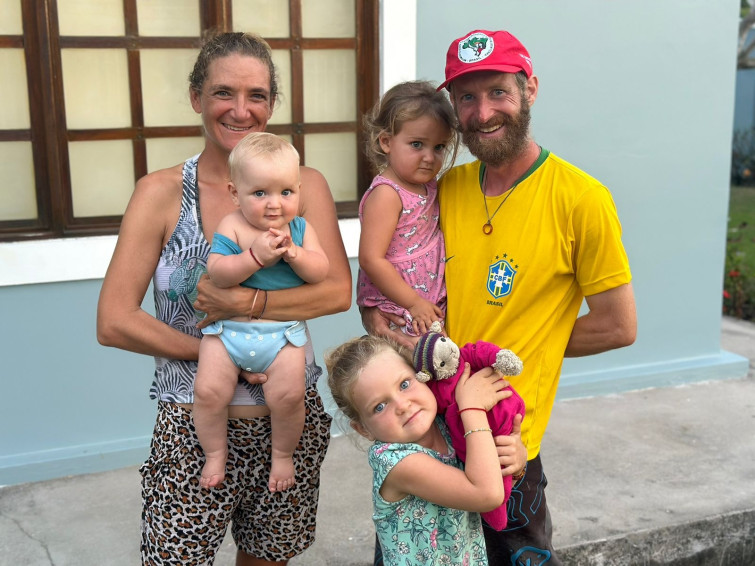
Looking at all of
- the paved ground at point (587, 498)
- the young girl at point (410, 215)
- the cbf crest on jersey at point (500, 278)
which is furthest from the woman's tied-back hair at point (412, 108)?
the paved ground at point (587, 498)

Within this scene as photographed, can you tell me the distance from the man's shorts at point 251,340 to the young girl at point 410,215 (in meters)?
0.41

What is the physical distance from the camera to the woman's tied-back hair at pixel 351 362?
218cm

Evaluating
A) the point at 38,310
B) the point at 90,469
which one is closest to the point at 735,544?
the point at 90,469

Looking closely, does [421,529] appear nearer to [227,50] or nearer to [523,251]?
[523,251]

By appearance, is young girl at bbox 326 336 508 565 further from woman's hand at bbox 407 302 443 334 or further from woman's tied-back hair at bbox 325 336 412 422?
woman's hand at bbox 407 302 443 334

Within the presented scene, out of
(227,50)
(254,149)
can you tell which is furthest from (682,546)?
(227,50)

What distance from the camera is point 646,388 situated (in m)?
5.46

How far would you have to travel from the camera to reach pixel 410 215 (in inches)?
102

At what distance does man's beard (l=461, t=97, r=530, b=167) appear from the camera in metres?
2.40

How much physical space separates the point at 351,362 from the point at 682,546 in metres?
2.34

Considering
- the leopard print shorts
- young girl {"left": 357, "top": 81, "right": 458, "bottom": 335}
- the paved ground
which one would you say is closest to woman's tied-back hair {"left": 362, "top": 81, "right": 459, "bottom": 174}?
young girl {"left": 357, "top": 81, "right": 458, "bottom": 335}

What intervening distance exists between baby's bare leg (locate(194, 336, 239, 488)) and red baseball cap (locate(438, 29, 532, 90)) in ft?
3.27

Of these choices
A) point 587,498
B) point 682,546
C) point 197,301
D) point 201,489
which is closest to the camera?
point 197,301

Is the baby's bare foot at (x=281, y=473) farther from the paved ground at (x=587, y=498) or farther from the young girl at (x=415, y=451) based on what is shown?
the paved ground at (x=587, y=498)
